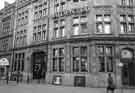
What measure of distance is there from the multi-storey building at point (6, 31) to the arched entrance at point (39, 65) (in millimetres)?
8132

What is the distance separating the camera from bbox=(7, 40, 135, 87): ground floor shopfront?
19875mm

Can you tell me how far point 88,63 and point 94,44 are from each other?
264 cm

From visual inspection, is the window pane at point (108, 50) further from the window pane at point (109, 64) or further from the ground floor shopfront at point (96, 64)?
the window pane at point (109, 64)

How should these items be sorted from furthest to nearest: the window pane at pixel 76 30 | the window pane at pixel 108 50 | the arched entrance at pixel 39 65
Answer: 1. the arched entrance at pixel 39 65
2. the window pane at pixel 76 30
3. the window pane at pixel 108 50

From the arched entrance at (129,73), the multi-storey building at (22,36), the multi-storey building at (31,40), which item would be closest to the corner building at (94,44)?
the arched entrance at (129,73)

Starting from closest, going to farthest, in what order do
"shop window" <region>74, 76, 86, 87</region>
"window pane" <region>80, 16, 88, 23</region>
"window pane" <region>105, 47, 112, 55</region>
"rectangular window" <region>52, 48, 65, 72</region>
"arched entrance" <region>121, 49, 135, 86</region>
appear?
1. "arched entrance" <region>121, 49, 135, 86</region>
2. "shop window" <region>74, 76, 86, 87</region>
3. "window pane" <region>105, 47, 112, 55</region>
4. "window pane" <region>80, 16, 88, 23</region>
5. "rectangular window" <region>52, 48, 65, 72</region>

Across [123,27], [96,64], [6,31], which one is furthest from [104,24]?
[6,31]

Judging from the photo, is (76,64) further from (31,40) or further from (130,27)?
(31,40)

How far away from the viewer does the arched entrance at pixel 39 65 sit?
2571 cm

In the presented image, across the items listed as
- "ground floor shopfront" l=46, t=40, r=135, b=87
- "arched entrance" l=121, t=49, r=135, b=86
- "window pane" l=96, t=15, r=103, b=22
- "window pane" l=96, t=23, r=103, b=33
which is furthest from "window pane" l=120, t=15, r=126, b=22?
"arched entrance" l=121, t=49, r=135, b=86

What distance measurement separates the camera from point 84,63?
21.0 metres

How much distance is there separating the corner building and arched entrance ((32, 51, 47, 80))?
6.78 feet

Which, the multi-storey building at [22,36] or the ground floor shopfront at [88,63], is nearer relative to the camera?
the ground floor shopfront at [88,63]

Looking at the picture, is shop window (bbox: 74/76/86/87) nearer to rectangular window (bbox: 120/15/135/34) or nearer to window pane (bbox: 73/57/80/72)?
window pane (bbox: 73/57/80/72)
